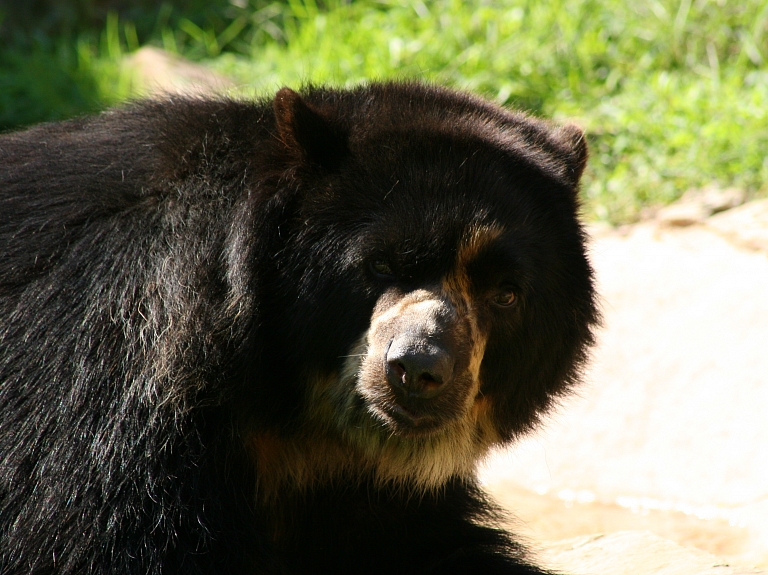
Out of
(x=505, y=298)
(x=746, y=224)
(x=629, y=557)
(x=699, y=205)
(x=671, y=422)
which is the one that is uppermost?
(x=699, y=205)

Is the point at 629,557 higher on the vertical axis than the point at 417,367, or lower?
lower

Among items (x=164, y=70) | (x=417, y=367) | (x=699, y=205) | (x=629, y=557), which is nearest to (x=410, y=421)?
(x=417, y=367)

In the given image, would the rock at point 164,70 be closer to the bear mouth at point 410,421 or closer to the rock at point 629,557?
the rock at point 629,557

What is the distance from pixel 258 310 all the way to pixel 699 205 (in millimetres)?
5119

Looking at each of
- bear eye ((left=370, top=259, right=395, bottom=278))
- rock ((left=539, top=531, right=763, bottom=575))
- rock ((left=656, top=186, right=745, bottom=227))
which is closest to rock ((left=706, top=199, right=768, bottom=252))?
rock ((left=656, top=186, right=745, bottom=227))

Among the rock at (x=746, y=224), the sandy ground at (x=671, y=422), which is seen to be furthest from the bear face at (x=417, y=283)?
the rock at (x=746, y=224)

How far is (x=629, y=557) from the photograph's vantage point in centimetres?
469

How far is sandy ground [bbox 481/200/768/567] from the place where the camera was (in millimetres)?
5660

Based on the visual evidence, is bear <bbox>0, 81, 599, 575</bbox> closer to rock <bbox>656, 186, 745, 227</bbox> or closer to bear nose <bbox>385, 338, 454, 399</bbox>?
bear nose <bbox>385, 338, 454, 399</bbox>

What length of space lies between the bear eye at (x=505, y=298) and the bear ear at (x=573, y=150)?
638 millimetres

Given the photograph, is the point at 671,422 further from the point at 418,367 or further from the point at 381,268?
the point at 418,367

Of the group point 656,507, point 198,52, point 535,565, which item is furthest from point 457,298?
point 198,52

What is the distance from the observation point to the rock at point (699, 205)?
762 centimetres

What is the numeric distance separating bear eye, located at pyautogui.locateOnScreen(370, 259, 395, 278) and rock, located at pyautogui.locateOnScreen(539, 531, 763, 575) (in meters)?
1.84
